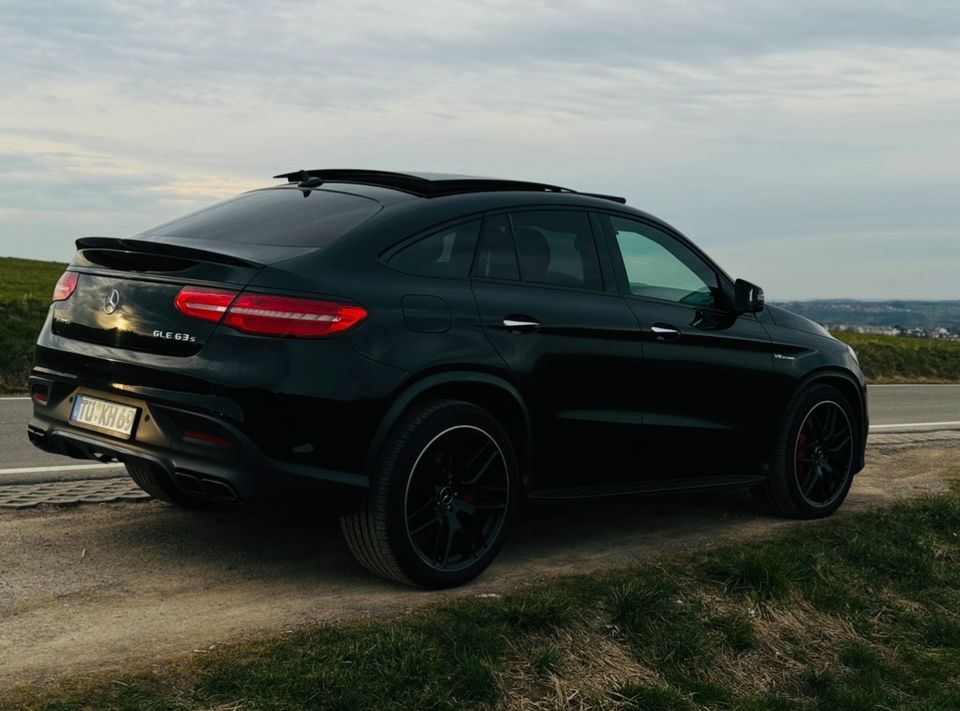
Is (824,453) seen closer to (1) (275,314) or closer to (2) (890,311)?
(1) (275,314)

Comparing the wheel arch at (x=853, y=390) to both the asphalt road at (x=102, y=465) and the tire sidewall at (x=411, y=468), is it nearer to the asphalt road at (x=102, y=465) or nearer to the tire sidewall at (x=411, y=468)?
the tire sidewall at (x=411, y=468)

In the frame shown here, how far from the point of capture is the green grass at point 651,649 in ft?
13.3

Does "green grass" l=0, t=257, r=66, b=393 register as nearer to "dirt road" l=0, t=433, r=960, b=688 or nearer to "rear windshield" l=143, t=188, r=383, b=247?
"dirt road" l=0, t=433, r=960, b=688

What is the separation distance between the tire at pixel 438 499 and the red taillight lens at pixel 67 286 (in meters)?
1.68

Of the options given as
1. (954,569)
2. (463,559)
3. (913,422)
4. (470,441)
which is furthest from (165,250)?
(913,422)

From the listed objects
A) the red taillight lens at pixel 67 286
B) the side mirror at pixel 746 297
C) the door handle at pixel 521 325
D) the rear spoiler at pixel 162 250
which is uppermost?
the side mirror at pixel 746 297

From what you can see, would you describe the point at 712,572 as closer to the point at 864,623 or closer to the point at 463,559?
the point at 864,623

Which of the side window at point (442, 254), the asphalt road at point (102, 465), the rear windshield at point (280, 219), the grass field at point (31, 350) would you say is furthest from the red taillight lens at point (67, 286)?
the grass field at point (31, 350)

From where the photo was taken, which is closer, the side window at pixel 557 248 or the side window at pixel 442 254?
the side window at pixel 442 254

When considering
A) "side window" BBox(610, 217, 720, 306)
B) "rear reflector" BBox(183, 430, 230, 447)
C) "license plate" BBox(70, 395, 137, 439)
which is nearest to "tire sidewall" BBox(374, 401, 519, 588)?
"rear reflector" BBox(183, 430, 230, 447)

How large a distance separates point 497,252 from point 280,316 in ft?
4.14

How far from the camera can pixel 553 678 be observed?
4.47 metres

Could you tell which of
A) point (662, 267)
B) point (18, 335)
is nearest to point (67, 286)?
point (662, 267)

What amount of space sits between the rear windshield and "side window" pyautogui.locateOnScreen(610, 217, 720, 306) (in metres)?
1.50
